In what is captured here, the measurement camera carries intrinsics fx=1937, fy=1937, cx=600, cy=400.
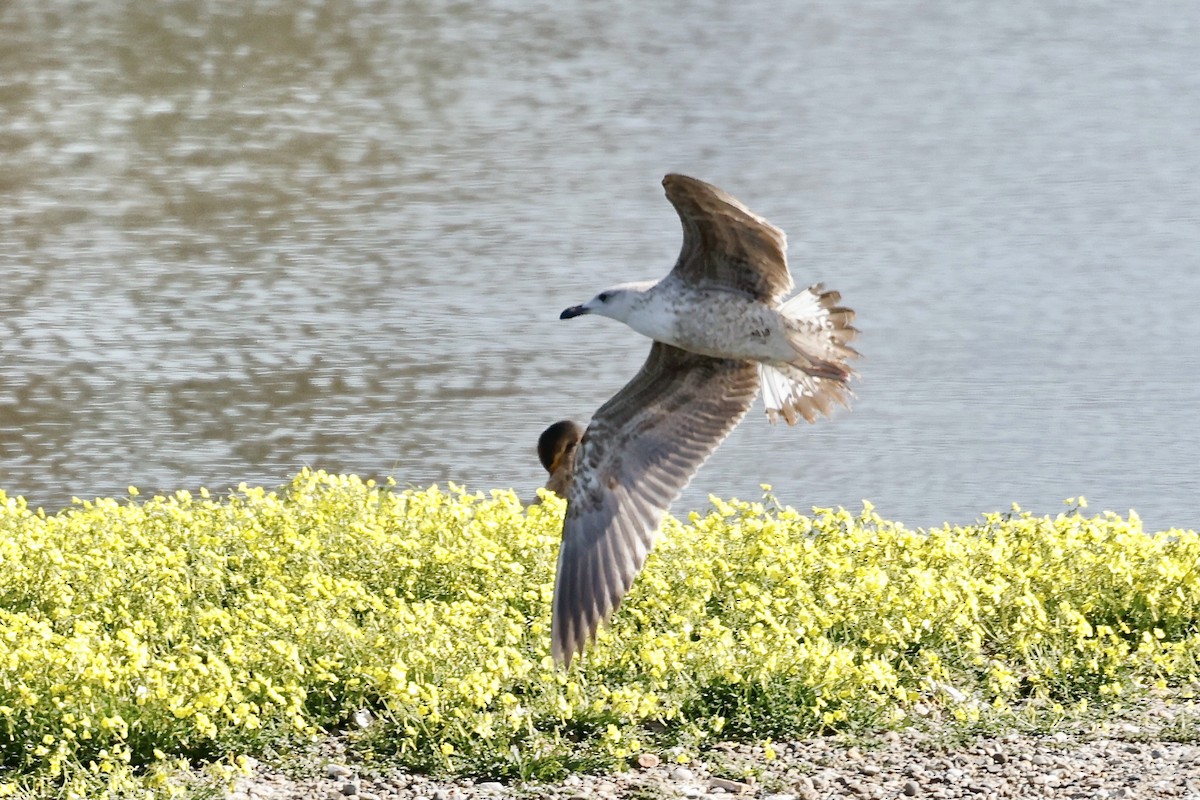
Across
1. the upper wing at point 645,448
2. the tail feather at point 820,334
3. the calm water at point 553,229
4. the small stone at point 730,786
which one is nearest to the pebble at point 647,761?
the small stone at point 730,786

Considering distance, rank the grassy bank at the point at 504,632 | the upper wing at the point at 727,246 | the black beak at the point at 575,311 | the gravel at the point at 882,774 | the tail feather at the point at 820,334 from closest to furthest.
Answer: the gravel at the point at 882,774, the grassy bank at the point at 504,632, the upper wing at the point at 727,246, the tail feather at the point at 820,334, the black beak at the point at 575,311

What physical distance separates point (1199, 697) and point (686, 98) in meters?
9.84

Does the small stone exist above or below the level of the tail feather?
below

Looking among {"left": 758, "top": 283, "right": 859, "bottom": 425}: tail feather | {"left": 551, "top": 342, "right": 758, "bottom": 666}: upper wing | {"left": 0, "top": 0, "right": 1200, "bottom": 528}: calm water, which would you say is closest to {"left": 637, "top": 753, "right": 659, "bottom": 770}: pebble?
{"left": 551, "top": 342, "right": 758, "bottom": 666}: upper wing

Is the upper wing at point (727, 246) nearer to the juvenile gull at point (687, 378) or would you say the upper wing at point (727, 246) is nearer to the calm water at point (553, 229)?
the juvenile gull at point (687, 378)

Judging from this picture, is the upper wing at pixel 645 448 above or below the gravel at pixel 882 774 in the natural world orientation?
above

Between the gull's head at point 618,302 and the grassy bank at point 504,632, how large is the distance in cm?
87

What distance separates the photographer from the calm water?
8.96 m

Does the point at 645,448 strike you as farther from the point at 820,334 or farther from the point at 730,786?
the point at 730,786

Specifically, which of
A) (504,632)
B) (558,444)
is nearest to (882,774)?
(504,632)

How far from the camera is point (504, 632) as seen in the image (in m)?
5.76

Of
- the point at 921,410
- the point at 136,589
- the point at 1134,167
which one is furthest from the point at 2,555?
the point at 1134,167

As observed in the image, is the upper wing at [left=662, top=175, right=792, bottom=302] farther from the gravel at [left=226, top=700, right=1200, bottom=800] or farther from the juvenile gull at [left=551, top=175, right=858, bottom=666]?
the gravel at [left=226, top=700, right=1200, bottom=800]

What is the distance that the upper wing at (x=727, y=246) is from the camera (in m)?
5.39
